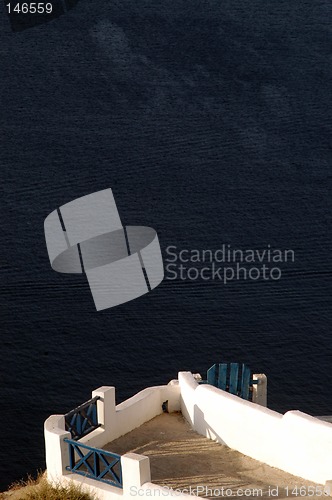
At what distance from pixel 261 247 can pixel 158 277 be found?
731cm

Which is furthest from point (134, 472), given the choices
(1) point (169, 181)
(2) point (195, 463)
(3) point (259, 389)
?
(1) point (169, 181)

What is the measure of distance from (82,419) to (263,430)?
4.38 m

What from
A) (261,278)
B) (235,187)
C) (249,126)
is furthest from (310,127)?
(261,278)

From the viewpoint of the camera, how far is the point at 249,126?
241 feet

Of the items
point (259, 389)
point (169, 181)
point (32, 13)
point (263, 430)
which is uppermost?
point (263, 430)

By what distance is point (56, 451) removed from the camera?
20812 millimetres

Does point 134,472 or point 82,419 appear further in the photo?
point 82,419

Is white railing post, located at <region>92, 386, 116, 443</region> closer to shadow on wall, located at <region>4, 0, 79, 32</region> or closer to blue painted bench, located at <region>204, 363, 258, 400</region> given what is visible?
blue painted bench, located at <region>204, 363, 258, 400</region>

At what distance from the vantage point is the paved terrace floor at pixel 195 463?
20453 mm

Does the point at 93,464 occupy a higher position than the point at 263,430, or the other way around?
the point at 263,430

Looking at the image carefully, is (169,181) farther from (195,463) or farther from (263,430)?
(263,430)

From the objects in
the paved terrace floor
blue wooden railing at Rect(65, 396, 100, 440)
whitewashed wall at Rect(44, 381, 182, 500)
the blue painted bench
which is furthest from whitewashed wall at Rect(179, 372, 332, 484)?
blue wooden railing at Rect(65, 396, 100, 440)

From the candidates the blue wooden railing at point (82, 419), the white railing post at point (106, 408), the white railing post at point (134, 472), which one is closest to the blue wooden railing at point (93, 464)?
the white railing post at point (134, 472)

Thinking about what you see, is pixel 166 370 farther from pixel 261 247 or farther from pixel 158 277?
pixel 261 247
